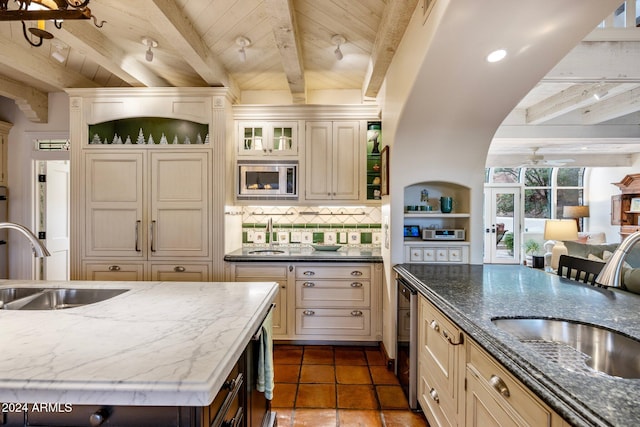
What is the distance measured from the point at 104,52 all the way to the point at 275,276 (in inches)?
97.5

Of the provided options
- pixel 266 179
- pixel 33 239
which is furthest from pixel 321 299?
pixel 33 239

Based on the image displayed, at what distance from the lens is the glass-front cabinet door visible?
3.51 metres

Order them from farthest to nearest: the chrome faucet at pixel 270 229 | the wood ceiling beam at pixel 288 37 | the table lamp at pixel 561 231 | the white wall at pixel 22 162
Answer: the table lamp at pixel 561 231 → the white wall at pixel 22 162 → the chrome faucet at pixel 270 229 → the wood ceiling beam at pixel 288 37

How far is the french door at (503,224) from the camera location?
8094 mm

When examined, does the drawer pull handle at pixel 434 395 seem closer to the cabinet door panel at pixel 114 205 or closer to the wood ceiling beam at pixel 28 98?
the cabinet door panel at pixel 114 205

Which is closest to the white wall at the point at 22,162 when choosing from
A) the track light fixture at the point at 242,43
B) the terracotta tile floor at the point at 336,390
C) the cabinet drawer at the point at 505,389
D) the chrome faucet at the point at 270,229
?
the track light fixture at the point at 242,43

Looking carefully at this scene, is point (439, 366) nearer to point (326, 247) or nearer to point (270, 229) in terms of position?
point (326, 247)

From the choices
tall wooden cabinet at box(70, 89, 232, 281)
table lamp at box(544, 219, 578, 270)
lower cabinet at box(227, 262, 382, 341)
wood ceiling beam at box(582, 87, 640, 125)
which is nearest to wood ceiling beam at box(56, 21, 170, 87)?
tall wooden cabinet at box(70, 89, 232, 281)

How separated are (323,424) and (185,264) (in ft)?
6.59

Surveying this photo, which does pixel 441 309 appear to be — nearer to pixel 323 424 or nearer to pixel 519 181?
pixel 323 424

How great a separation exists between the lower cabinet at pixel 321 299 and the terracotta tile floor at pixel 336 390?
A: 172mm

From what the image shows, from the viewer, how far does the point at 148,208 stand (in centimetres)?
328

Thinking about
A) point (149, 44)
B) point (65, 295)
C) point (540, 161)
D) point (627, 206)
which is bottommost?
point (65, 295)

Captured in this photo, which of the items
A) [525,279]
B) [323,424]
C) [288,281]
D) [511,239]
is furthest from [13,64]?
[511,239]
